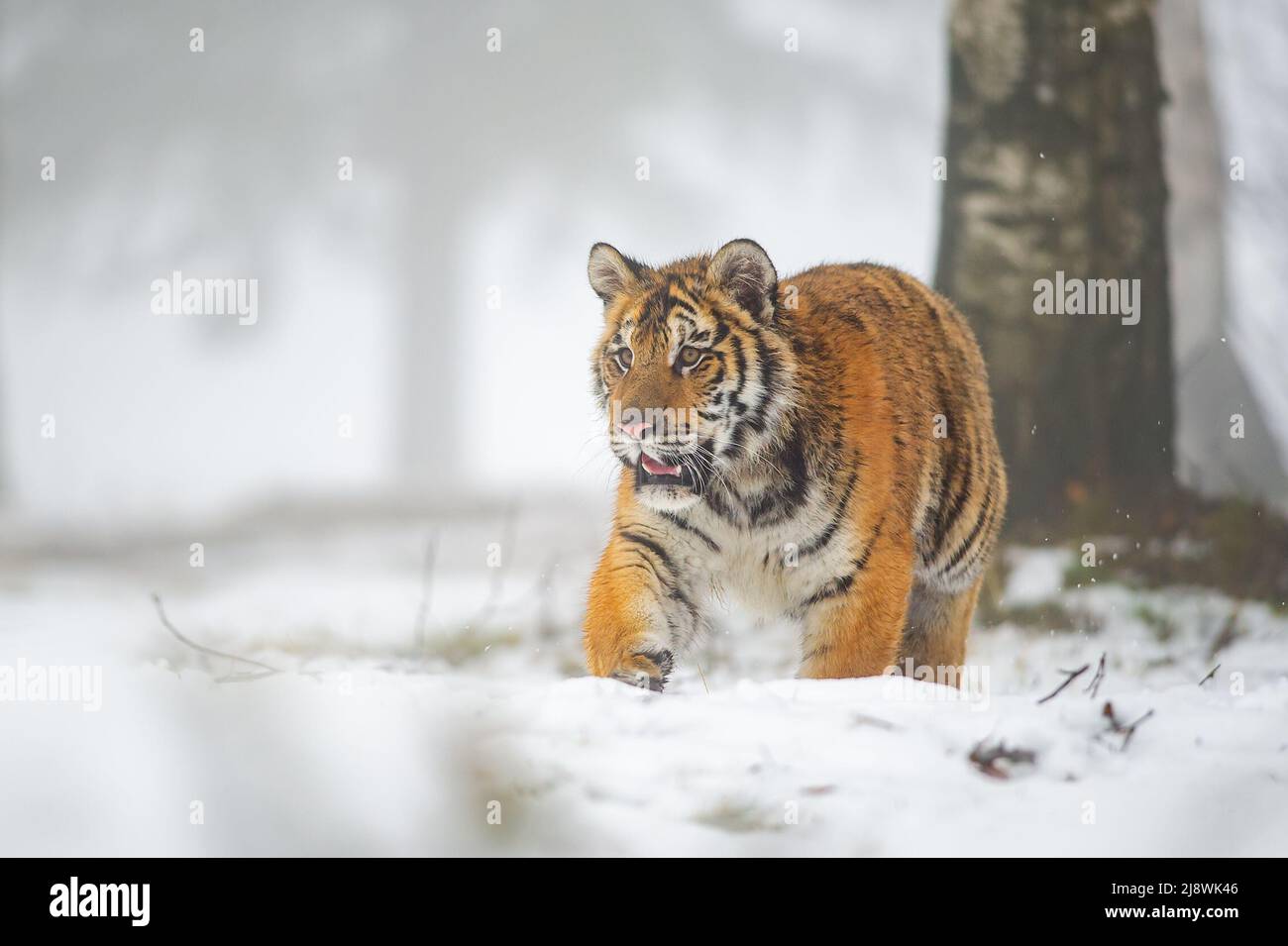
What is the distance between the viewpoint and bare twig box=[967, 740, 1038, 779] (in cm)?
284

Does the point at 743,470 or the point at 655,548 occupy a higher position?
the point at 743,470

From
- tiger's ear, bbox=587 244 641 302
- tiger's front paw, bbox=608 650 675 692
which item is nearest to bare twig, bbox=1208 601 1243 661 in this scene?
tiger's front paw, bbox=608 650 675 692

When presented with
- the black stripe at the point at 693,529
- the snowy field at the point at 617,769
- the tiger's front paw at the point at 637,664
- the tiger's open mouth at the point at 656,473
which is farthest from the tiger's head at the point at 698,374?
the snowy field at the point at 617,769

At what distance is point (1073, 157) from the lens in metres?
6.34

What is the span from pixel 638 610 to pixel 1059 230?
3954 millimetres

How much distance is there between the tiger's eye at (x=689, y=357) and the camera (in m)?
3.63

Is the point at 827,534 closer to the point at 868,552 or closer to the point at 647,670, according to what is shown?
the point at 868,552

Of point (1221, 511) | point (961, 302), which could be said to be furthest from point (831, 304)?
point (1221, 511)

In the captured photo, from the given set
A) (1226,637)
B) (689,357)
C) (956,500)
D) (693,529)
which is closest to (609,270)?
(689,357)

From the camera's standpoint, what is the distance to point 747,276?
3682 mm

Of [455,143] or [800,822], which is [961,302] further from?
[455,143]

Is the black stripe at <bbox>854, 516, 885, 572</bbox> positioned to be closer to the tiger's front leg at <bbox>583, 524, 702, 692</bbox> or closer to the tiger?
the tiger

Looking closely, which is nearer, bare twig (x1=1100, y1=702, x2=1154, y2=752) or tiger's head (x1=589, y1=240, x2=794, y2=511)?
bare twig (x1=1100, y1=702, x2=1154, y2=752)

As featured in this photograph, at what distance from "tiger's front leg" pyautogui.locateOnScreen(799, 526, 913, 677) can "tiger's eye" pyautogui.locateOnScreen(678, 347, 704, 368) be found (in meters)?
0.77
